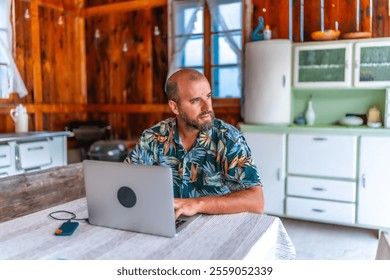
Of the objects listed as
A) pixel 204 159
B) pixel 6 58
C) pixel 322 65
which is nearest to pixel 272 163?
pixel 322 65

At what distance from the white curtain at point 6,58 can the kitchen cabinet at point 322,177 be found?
309 centimetres

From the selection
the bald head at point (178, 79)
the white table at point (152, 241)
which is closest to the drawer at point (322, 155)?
the bald head at point (178, 79)

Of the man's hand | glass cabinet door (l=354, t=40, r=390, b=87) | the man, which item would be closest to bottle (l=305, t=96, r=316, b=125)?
glass cabinet door (l=354, t=40, r=390, b=87)

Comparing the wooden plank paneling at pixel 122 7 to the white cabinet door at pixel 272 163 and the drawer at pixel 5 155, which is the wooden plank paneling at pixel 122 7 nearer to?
the white cabinet door at pixel 272 163

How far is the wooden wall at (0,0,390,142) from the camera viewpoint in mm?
4445

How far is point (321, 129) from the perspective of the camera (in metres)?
3.36

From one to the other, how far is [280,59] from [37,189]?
2.72 meters

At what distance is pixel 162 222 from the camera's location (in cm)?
113

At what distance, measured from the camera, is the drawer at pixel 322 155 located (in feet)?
10.7

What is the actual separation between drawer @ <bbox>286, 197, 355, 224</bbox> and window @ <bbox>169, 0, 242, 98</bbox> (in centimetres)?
138
